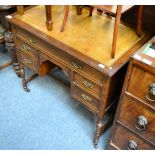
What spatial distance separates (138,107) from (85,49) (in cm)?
40

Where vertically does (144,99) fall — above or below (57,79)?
above

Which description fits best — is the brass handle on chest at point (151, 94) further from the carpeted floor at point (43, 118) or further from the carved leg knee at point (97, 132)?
the carpeted floor at point (43, 118)

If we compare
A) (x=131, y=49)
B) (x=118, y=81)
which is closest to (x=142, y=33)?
(x=131, y=49)

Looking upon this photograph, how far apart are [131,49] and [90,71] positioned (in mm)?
251

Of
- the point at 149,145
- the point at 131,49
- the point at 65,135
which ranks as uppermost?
the point at 131,49

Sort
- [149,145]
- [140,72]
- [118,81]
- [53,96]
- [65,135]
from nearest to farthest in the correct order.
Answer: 1. [140,72]
2. [149,145]
3. [118,81]
4. [65,135]
5. [53,96]

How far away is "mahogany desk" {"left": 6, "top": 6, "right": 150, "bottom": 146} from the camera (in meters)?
1.17

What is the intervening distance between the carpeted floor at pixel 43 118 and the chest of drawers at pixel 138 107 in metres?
0.35

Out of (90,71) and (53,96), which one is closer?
(90,71)

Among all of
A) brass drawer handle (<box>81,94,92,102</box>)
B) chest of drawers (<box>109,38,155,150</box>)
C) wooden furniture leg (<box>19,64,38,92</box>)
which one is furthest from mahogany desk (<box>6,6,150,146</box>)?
wooden furniture leg (<box>19,64,38,92</box>)

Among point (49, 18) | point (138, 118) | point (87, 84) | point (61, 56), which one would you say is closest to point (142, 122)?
point (138, 118)

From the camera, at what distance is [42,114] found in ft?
5.67

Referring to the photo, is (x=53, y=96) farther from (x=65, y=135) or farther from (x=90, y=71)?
(x=90, y=71)

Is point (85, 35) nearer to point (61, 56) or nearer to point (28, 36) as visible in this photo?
point (61, 56)
